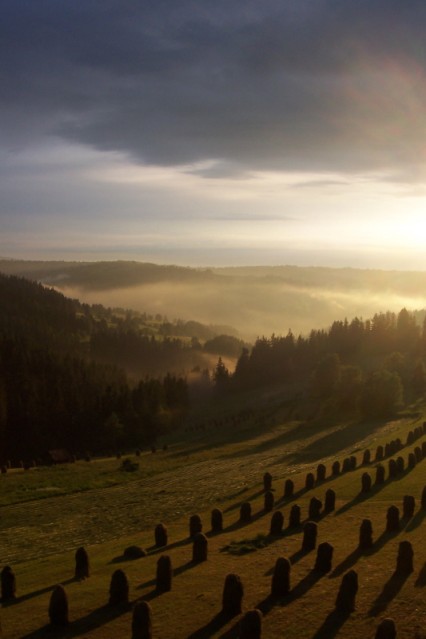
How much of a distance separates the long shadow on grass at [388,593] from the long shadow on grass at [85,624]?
315 inches

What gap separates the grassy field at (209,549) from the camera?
60.4ft

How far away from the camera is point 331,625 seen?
1745 centimetres

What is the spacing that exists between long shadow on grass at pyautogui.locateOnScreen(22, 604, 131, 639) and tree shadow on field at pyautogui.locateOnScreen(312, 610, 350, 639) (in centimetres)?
→ 660

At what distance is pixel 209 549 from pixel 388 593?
395 inches

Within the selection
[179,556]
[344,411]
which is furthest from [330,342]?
[179,556]

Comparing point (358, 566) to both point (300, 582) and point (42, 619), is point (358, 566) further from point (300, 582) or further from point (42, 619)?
point (42, 619)

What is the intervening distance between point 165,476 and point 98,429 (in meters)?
53.2

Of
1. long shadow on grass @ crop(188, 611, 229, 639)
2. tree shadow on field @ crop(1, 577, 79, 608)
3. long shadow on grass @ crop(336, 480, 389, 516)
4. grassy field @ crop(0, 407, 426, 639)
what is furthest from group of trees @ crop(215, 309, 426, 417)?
long shadow on grass @ crop(188, 611, 229, 639)

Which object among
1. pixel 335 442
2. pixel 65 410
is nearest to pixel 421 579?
pixel 335 442

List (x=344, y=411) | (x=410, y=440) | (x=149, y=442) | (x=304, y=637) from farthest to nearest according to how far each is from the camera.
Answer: (x=149, y=442)
(x=344, y=411)
(x=410, y=440)
(x=304, y=637)

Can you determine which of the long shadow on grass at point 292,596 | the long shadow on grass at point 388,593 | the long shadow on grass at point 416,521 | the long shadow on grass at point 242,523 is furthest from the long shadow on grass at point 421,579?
the long shadow on grass at point 242,523

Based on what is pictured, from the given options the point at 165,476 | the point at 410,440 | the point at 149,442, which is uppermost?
the point at 410,440

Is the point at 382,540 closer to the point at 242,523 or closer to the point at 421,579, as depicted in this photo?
the point at 421,579

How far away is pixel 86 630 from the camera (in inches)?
735
